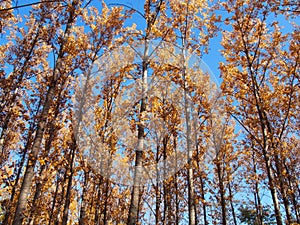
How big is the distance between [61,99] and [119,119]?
244cm

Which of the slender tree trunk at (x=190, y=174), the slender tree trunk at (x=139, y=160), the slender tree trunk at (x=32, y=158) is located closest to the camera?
the slender tree trunk at (x=32, y=158)

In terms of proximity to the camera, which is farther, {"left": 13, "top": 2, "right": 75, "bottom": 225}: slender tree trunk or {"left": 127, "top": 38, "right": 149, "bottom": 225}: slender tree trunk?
{"left": 127, "top": 38, "right": 149, "bottom": 225}: slender tree trunk

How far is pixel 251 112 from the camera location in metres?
8.49

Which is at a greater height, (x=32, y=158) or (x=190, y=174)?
(x=190, y=174)

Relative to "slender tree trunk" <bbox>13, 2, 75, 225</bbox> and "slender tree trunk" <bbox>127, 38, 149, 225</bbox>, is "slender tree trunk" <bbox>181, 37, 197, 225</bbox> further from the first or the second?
"slender tree trunk" <bbox>13, 2, 75, 225</bbox>

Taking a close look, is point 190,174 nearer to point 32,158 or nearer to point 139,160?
point 139,160

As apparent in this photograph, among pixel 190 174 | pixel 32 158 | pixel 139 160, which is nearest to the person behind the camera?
pixel 32 158

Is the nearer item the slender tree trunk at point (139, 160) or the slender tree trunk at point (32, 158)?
the slender tree trunk at point (32, 158)

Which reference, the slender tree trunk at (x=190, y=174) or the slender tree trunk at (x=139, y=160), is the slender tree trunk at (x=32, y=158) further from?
the slender tree trunk at (x=190, y=174)

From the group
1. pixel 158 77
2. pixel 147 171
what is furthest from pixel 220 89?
pixel 147 171

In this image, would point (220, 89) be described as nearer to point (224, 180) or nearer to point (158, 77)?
point (158, 77)

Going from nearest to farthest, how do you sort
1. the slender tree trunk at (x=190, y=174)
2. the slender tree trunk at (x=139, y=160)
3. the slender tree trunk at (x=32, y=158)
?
the slender tree trunk at (x=32, y=158) → the slender tree trunk at (x=139, y=160) → the slender tree trunk at (x=190, y=174)

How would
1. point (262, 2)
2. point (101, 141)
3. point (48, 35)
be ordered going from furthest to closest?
point (101, 141) → point (262, 2) → point (48, 35)

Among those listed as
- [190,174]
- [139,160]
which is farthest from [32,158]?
[190,174]
